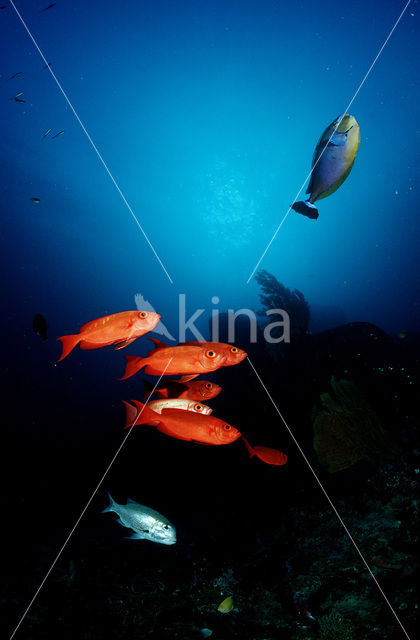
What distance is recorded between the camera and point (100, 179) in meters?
34.4

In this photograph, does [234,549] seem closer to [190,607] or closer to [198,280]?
[190,607]

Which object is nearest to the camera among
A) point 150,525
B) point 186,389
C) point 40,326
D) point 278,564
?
point 150,525

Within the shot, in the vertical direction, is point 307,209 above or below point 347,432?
above

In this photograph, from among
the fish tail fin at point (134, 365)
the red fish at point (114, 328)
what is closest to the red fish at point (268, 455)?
the fish tail fin at point (134, 365)

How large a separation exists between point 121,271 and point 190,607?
6569 cm

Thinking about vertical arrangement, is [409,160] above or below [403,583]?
above

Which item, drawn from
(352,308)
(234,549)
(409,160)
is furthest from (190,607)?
(352,308)

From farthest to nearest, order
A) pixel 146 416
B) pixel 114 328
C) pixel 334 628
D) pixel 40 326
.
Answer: pixel 40 326 → pixel 334 628 → pixel 146 416 → pixel 114 328

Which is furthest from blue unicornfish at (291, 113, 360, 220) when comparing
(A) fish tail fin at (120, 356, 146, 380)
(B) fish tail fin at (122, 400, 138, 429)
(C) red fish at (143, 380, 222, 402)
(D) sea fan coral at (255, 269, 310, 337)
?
(D) sea fan coral at (255, 269, 310, 337)

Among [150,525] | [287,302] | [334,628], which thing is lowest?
[334,628]

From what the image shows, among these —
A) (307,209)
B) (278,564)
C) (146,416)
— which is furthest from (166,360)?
(278,564)

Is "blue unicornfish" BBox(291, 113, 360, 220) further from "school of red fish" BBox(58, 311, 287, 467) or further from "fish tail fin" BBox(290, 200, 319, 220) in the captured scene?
"school of red fish" BBox(58, 311, 287, 467)

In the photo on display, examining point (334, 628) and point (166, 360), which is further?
point (334, 628)

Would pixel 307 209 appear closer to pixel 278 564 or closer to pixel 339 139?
pixel 339 139
